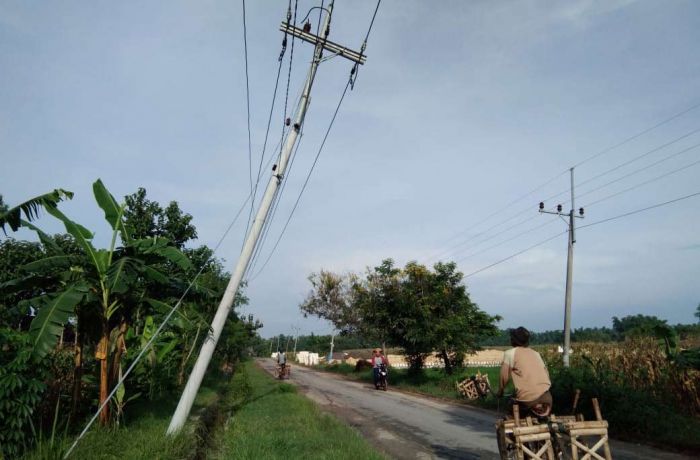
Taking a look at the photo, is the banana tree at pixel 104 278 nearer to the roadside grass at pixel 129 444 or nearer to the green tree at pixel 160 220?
the roadside grass at pixel 129 444

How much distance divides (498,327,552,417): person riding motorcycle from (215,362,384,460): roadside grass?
Result: 291 cm

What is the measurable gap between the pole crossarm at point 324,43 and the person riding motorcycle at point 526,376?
7.71 m

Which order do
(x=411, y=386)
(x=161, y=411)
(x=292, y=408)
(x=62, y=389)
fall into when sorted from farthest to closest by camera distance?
(x=411, y=386)
(x=292, y=408)
(x=161, y=411)
(x=62, y=389)

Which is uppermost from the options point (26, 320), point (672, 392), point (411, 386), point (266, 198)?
point (266, 198)

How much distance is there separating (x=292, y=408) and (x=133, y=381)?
5.03 meters

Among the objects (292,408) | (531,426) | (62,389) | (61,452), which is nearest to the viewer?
(531,426)

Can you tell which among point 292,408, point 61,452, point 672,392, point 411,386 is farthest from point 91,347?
point 411,386

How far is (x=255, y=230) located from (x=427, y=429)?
6.57 meters

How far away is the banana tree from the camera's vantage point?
7.90 metres

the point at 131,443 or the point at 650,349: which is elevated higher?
the point at 650,349

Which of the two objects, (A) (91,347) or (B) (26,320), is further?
(B) (26,320)

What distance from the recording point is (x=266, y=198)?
10.4 m

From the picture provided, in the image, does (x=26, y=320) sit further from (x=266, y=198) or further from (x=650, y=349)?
(x=650, y=349)

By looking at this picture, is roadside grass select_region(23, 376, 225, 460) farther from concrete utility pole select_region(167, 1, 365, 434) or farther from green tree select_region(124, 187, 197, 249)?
green tree select_region(124, 187, 197, 249)
